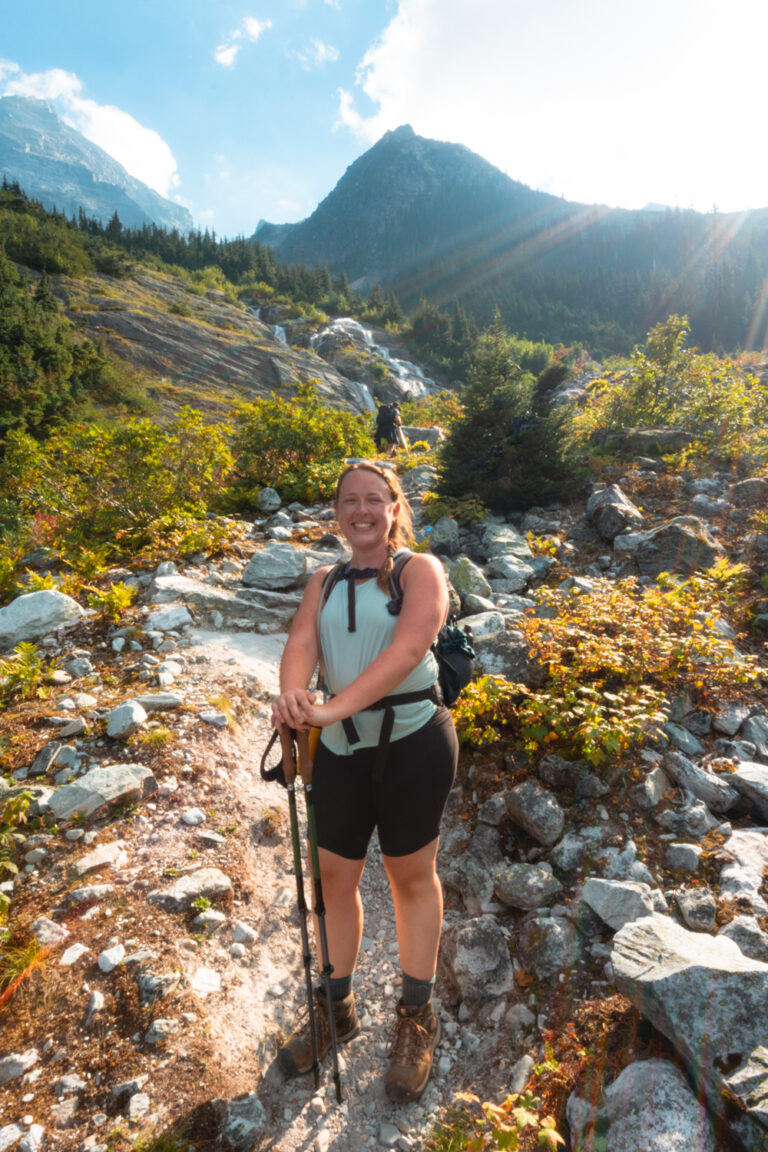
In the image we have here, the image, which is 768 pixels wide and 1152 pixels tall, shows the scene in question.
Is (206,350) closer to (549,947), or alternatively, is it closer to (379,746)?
(379,746)

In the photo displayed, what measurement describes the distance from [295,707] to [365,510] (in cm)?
91

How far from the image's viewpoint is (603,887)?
2816 mm

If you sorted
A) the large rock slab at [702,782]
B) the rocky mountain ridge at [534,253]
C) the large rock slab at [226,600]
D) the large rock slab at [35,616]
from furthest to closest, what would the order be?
1. the rocky mountain ridge at [534,253]
2. the large rock slab at [226,600]
3. the large rock slab at [35,616]
4. the large rock slab at [702,782]

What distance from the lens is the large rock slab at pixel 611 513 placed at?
750 centimetres

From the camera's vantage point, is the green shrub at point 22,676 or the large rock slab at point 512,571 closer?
the green shrub at point 22,676

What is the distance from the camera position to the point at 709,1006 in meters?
1.98

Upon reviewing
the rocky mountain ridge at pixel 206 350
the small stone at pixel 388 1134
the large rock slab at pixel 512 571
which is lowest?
the small stone at pixel 388 1134

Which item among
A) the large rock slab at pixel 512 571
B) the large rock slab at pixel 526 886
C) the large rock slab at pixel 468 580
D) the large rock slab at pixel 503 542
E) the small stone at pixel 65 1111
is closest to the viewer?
the small stone at pixel 65 1111

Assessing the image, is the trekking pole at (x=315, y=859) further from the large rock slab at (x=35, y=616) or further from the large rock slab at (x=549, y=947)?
the large rock slab at (x=35, y=616)

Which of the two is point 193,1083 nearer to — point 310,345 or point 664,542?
point 664,542

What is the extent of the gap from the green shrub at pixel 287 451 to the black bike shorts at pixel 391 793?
23.5ft

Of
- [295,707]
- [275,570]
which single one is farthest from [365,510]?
[275,570]

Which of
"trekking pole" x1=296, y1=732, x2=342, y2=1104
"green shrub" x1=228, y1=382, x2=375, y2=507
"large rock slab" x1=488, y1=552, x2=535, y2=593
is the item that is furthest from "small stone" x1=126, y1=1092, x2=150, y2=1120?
"green shrub" x1=228, y1=382, x2=375, y2=507

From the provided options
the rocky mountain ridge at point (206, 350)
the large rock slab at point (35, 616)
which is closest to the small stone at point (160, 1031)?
the large rock slab at point (35, 616)
